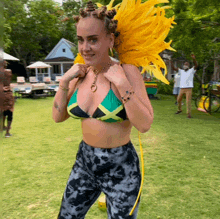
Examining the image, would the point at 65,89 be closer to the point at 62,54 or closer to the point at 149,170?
the point at 149,170

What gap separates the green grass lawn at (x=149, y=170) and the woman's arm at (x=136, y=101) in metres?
1.86

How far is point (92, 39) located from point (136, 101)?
532 millimetres

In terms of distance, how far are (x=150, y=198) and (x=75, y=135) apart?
3.61 metres

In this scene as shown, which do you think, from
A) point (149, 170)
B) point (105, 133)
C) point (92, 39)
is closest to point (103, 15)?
point (92, 39)

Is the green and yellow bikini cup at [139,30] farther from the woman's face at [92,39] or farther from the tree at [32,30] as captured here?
the tree at [32,30]

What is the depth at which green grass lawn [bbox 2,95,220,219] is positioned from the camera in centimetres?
315

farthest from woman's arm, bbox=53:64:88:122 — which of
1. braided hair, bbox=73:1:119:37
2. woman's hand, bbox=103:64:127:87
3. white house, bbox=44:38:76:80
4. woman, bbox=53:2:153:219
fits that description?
white house, bbox=44:38:76:80

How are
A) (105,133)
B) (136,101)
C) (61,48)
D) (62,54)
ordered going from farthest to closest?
(62,54) → (61,48) → (105,133) → (136,101)

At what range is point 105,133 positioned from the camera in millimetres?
1724

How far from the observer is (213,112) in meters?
10.2

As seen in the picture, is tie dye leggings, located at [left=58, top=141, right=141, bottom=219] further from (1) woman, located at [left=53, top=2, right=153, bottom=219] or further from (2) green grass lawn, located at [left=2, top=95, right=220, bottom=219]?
(2) green grass lawn, located at [left=2, top=95, right=220, bottom=219]

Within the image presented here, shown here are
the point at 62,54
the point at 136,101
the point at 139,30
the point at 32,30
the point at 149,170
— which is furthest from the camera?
the point at 32,30

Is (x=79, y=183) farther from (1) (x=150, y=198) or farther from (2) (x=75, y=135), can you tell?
(2) (x=75, y=135)

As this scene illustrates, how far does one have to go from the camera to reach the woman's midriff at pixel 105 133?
172 centimetres
